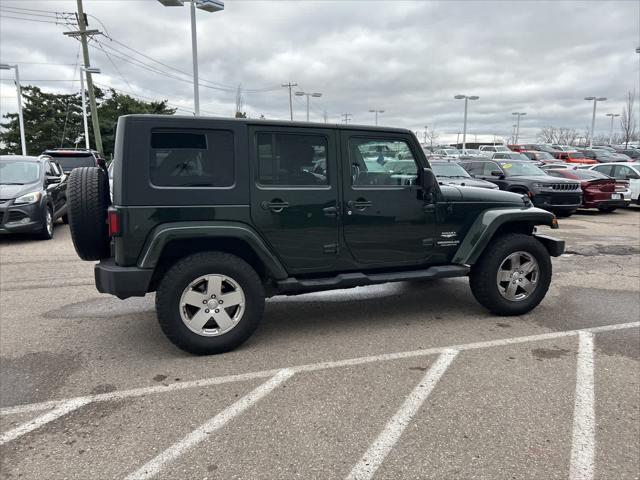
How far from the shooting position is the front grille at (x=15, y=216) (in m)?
8.72

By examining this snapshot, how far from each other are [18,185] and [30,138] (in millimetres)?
37946

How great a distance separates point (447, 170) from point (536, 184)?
2.40 m

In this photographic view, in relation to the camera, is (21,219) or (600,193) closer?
(21,219)

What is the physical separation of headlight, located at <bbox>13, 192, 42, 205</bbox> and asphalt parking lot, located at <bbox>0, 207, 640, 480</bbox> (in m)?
4.02

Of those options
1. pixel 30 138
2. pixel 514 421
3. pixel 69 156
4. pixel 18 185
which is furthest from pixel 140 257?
pixel 30 138

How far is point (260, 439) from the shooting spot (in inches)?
109

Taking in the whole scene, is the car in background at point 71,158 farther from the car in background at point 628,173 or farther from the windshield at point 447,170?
the car in background at point 628,173

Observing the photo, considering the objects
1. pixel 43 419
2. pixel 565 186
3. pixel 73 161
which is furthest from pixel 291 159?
pixel 73 161

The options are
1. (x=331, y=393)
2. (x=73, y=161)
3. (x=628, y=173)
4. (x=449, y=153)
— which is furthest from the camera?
(x=449, y=153)

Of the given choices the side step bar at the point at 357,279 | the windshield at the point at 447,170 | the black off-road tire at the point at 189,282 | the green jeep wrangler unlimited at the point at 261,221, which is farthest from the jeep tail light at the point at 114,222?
the windshield at the point at 447,170

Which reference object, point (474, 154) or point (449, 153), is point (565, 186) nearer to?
point (474, 154)

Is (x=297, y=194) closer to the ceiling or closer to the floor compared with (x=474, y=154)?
closer to the floor

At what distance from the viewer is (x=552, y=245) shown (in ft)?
16.9

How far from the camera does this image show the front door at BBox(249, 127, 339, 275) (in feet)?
13.1
